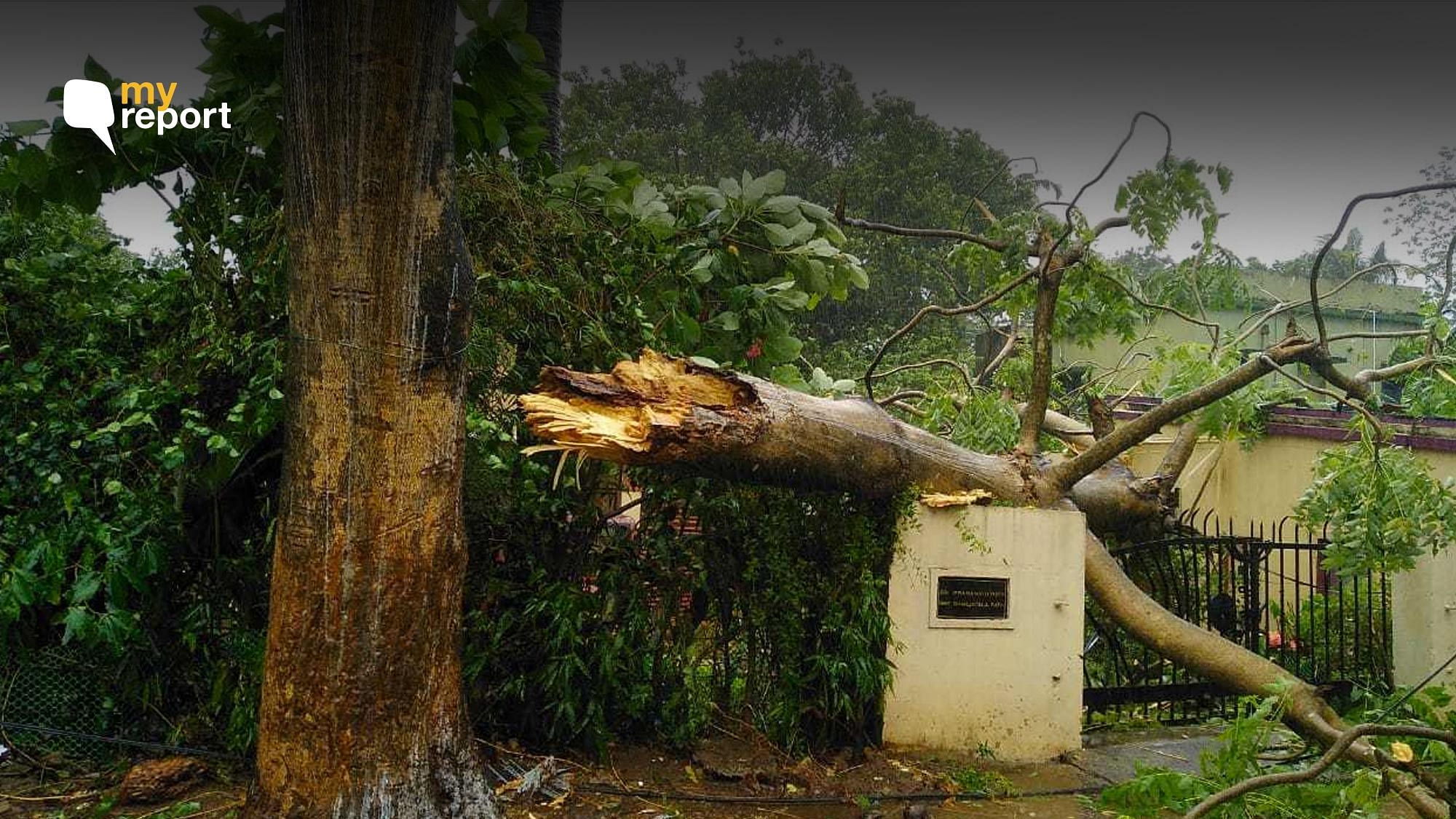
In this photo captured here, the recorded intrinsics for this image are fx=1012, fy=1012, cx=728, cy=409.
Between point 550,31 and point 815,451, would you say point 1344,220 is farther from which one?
point 550,31

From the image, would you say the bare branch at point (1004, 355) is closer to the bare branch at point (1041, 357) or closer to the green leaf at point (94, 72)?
the bare branch at point (1041, 357)

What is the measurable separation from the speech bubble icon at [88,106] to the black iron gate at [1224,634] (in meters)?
6.54

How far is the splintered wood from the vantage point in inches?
167

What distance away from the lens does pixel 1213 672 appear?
623 cm

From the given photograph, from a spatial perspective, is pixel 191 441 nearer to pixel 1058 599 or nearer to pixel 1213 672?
pixel 1058 599

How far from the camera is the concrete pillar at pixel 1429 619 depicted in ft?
23.4

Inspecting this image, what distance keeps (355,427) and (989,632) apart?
154 inches

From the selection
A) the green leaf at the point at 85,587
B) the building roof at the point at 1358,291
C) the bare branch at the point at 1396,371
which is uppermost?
the building roof at the point at 1358,291

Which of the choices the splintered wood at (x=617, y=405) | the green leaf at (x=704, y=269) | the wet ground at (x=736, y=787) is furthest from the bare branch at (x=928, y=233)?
the wet ground at (x=736, y=787)

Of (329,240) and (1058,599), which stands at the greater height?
(329,240)

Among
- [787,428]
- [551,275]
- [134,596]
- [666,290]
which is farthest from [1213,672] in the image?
[134,596]

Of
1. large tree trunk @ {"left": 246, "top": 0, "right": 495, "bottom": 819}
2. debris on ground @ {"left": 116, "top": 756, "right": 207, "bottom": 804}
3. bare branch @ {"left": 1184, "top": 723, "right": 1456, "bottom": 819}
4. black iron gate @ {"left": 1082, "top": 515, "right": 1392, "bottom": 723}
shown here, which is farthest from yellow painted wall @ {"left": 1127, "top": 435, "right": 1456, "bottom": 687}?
debris on ground @ {"left": 116, "top": 756, "right": 207, "bottom": 804}

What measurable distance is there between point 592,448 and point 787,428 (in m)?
1.11

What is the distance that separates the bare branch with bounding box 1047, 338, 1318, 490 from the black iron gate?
1.08m
